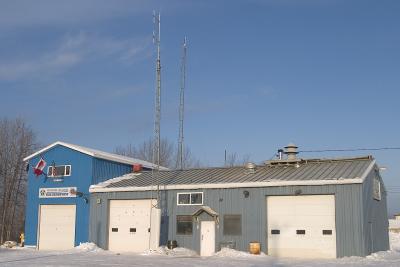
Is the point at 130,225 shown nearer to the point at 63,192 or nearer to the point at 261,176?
the point at 63,192

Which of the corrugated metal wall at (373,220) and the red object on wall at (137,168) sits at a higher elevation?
the red object on wall at (137,168)

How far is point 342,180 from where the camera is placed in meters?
27.6

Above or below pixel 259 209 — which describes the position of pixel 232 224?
below

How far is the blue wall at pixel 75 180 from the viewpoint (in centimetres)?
3669

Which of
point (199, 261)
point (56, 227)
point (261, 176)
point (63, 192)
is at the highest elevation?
point (261, 176)

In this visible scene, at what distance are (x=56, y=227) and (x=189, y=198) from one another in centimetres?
1105

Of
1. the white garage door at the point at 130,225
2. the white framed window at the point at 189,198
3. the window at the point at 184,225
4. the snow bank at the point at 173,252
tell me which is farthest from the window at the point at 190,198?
the snow bank at the point at 173,252

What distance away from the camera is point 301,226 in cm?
2870

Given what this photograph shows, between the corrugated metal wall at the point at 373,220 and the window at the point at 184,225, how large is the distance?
9848 mm

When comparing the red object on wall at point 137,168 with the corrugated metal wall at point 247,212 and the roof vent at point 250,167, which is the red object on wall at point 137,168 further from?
the roof vent at point 250,167

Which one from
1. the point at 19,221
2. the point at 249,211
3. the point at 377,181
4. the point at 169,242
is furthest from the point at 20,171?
the point at 377,181

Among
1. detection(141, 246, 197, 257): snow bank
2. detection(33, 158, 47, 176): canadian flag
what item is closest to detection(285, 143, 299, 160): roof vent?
detection(141, 246, 197, 257): snow bank

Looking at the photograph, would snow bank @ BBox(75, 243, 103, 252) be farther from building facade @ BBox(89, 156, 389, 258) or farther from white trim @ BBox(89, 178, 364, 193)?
white trim @ BBox(89, 178, 364, 193)

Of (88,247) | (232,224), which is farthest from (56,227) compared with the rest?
(232,224)
